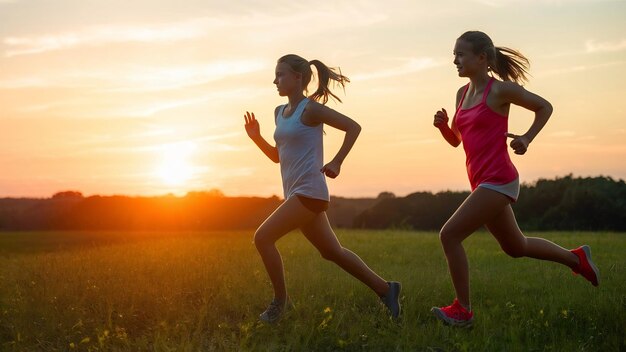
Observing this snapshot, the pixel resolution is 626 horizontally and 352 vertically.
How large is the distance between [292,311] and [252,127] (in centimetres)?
181

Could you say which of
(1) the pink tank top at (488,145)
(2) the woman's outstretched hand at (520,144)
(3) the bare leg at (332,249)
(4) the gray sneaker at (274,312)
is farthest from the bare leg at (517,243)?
(4) the gray sneaker at (274,312)

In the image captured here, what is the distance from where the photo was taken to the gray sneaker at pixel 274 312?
630 cm

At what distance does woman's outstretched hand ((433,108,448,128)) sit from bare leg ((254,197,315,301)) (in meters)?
1.40

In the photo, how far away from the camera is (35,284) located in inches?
335

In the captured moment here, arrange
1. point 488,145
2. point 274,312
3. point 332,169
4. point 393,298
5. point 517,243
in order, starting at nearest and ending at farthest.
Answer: point 488,145 → point 332,169 → point 517,243 → point 274,312 → point 393,298

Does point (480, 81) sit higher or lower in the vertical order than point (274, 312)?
higher

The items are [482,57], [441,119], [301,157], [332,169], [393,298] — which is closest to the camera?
[332,169]

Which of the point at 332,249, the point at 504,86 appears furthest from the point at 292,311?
the point at 504,86

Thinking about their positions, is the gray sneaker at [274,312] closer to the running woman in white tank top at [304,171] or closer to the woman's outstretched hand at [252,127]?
the running woman in white tank top at [304,171]

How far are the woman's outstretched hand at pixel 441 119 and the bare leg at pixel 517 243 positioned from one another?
0.94 meters

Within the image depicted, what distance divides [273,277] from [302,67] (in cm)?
194

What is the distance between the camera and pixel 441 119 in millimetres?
6262

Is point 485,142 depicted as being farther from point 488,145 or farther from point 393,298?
point 393,298

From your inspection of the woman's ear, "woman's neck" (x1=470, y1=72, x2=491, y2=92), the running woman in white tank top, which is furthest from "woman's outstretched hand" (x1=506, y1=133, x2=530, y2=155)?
the running woman in white tank top
